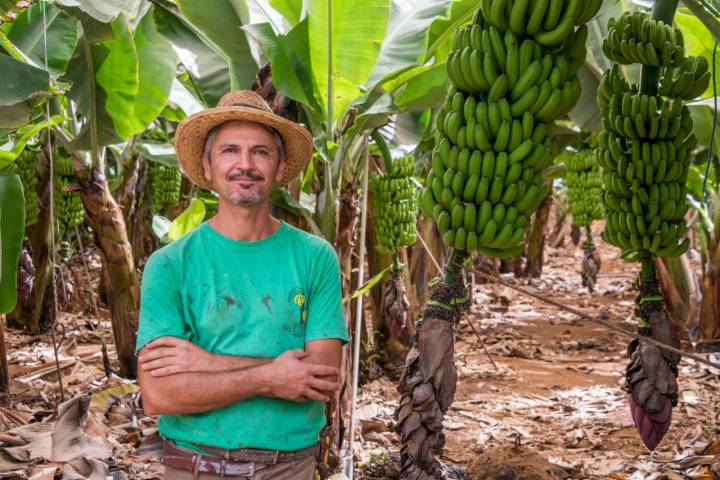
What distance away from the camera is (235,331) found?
179cm

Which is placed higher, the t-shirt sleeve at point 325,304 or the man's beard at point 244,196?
the man's beard at point 244,196

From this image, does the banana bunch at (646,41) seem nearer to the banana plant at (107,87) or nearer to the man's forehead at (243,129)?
the man's forehead at (243,129)

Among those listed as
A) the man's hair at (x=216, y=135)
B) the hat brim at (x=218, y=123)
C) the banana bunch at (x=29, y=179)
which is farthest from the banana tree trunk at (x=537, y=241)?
the man's hair at (x=216, y=135)

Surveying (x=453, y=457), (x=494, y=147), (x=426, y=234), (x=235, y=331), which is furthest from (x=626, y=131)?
(x=426, y=234)

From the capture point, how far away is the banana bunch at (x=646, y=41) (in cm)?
241

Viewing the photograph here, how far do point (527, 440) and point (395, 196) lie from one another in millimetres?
1778

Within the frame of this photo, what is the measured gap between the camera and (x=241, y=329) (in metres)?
1.79

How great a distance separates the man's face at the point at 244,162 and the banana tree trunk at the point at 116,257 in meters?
2.88

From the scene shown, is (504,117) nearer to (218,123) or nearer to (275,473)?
(218,123)

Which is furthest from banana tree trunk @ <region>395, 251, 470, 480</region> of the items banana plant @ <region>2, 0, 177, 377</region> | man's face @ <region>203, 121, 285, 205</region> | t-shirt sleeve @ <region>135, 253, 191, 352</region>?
banana plant @ <region>2, 0, 177, 377</region>

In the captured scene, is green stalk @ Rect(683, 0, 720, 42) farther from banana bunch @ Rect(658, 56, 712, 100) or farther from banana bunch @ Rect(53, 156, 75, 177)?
banana bunch @ Rect(53, 156, 75, 177)

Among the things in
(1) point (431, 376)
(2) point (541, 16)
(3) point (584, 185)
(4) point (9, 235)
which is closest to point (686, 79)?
(2) point (541, 16)

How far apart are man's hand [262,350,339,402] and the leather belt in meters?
0.16

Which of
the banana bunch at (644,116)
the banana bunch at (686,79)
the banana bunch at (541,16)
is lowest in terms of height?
the banana bunch at (644,116)
